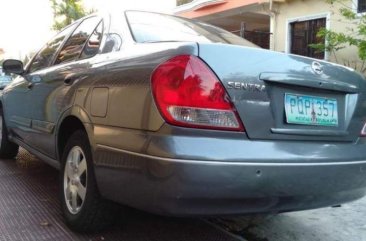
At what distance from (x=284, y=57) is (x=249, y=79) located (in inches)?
12.9

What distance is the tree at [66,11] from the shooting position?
82.5 feet

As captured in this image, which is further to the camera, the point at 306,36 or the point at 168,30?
the point at 306,36

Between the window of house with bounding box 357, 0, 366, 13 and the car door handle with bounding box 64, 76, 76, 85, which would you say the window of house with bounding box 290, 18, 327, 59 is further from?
the car door handle with bounding box 64, 76, 76, 85

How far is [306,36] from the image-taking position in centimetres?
1212

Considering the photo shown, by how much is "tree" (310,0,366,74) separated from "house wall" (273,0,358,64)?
0.31ft

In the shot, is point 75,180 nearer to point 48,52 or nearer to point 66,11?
point 48,52

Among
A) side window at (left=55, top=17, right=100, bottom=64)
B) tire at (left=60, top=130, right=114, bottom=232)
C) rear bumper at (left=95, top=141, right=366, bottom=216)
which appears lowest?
tire at (left=60, top=130, right=114, bottom=232)

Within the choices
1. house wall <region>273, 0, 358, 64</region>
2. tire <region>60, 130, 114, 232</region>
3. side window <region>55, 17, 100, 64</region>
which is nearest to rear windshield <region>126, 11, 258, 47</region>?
side window <region>55, 17, 100, 64</region>

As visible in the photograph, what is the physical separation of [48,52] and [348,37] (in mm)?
6562

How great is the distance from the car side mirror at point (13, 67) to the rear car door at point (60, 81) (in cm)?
67

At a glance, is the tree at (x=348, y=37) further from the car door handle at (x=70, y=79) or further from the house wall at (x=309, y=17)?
the car door handle at (x=70, y=79)

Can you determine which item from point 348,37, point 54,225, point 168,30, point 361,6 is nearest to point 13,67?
point 54,225

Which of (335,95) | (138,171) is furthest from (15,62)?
(335,95)

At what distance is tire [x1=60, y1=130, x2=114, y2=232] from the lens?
2.85 meters
